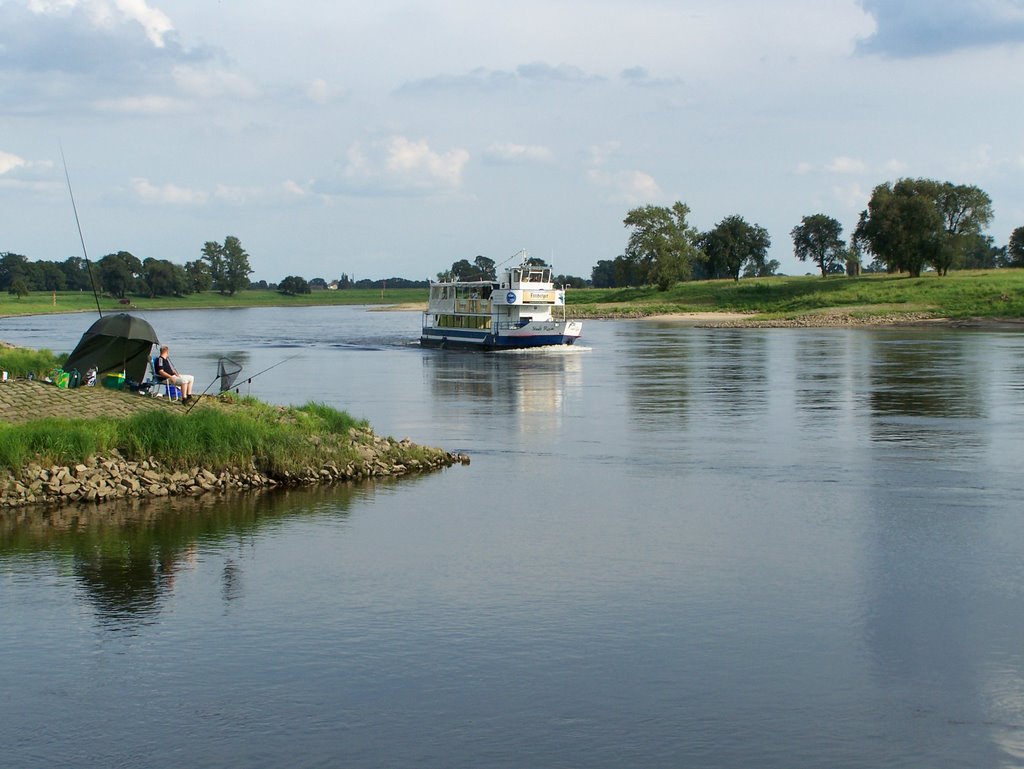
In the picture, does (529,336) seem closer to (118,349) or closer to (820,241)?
(118,349)

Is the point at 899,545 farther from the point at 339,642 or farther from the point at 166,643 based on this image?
the point at 166,643

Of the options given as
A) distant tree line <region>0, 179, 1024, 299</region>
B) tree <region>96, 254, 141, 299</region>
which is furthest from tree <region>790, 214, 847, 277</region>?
tree <region>96, 254, 141, 299</region>

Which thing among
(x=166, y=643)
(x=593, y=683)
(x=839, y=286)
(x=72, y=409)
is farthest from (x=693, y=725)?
(x=839, y=286)

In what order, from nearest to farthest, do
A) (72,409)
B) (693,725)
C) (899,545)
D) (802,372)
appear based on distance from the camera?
(693,725) < (899,545) < (72,409) < (802,372)

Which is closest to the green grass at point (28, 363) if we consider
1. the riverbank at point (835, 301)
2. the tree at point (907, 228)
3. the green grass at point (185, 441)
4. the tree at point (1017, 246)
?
the green grass at point (185, 441)

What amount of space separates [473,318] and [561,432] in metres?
48.0

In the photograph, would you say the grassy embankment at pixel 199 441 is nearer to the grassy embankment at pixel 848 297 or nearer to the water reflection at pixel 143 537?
the water reflection at pixel 143 537

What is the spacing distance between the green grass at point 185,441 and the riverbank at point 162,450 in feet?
0.06

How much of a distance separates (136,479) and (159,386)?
7.81 metres

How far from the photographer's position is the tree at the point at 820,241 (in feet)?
553

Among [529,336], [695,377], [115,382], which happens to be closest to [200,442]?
[115,382]

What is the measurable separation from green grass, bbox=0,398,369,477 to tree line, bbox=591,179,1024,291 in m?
107

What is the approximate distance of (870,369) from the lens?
185 ft

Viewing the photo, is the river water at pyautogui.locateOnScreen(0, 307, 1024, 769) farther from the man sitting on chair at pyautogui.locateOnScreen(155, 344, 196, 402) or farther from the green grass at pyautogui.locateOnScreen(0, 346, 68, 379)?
the green grass at pyautogui.locateOnScreen(0, 346, 68, 379)
